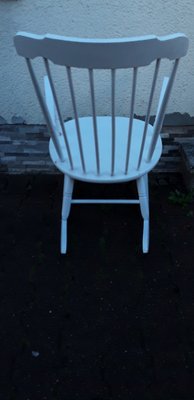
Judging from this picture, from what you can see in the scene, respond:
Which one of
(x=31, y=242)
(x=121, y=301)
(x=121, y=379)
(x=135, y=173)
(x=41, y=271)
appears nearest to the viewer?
(x=121, y=379)

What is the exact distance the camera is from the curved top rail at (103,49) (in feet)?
3.21

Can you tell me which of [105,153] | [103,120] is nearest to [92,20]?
[103,120]

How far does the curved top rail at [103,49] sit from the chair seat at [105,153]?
1.40 feet

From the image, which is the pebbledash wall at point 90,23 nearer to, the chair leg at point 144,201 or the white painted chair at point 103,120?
the white painted chair at point 103,120

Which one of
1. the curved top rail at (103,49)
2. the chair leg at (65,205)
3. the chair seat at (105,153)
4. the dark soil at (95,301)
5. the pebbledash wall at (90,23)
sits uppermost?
the curved top rail at (103,49)

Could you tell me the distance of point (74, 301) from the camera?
149cm

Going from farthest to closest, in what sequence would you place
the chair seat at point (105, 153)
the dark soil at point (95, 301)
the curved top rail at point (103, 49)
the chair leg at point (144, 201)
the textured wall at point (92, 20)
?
the textured wall at point (92, 20) → the chair leg at point (144, 201) → the chair seat at point (105, 153) → the dark soil at point (95, 301) → the curved top rail at point (103, 49)

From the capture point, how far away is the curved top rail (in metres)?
0.98

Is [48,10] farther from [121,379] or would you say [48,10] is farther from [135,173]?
[121,379]

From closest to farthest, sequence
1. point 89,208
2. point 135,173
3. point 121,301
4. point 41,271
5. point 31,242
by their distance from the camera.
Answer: point 135,173 < point 121,301 < point 41,271 < point 31,242 < point 89,208

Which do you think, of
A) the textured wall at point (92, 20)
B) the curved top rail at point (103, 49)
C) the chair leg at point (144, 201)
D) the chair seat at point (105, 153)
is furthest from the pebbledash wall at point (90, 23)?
the curved top rail at point (103, 49)

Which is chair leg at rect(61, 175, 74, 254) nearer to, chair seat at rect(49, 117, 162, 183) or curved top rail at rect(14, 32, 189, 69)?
chair seat at rect(49, 117, 162, 183)

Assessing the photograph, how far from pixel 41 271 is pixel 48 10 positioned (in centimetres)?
101

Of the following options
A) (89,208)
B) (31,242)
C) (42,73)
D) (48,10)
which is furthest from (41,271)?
(48,10)
